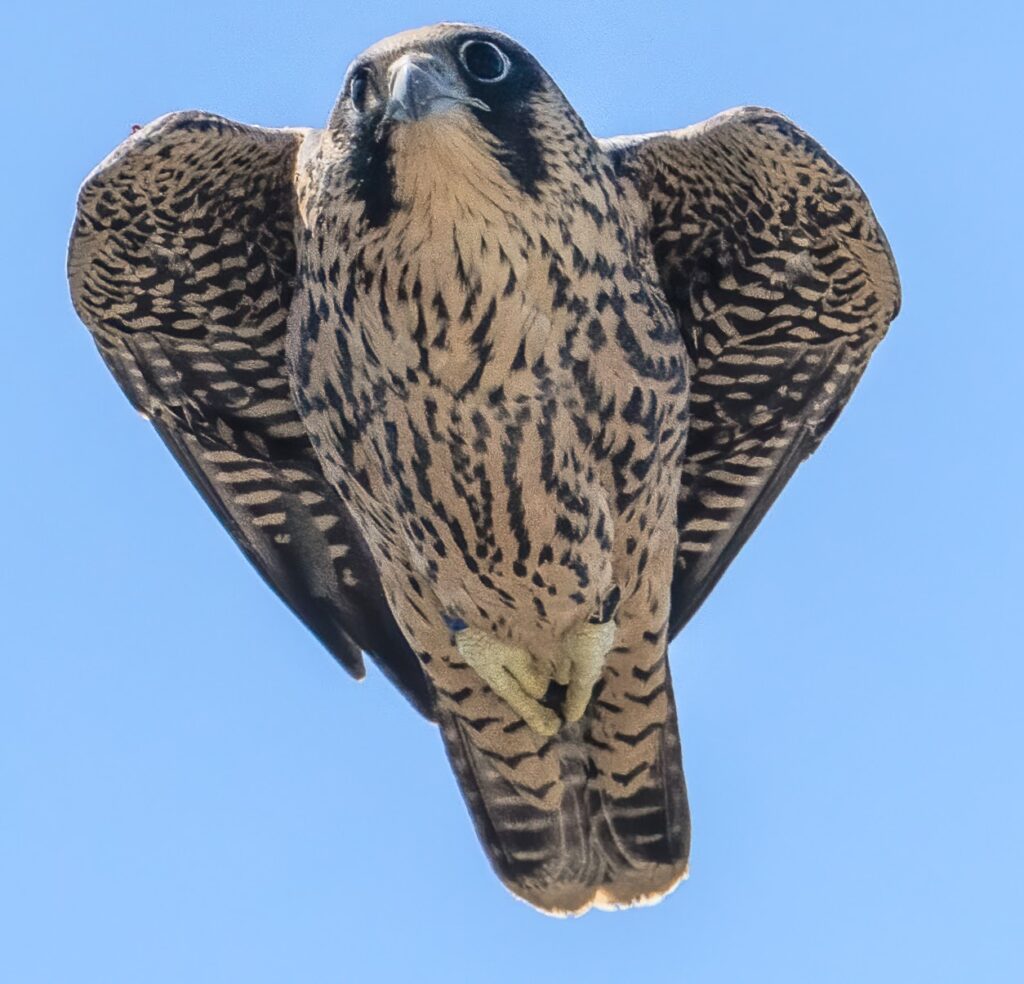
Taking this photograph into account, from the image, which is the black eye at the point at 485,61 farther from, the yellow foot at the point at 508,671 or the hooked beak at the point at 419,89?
the yellow foot at the point at 508,671

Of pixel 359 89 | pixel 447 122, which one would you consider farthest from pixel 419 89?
pixel 359 89

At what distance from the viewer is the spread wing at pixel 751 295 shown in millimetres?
6762

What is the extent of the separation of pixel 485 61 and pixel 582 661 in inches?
89.5

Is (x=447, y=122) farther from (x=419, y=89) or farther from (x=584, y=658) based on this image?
(x=584, y=658)

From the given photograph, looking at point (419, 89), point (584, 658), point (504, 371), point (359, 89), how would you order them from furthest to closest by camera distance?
point (584, 658) → point (504, 371) → point (359, 89) → point (419, 89)

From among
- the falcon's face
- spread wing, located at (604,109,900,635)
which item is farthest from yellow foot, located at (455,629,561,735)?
the falcon's face

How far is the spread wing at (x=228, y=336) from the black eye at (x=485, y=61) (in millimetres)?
1022

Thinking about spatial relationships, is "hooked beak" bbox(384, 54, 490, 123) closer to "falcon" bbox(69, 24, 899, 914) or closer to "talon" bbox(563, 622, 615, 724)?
"falcon" bbox(69, 24, 899, 914)

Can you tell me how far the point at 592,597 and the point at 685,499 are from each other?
1.04 m

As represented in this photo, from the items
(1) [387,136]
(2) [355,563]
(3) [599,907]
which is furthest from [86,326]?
(3) [599,907]

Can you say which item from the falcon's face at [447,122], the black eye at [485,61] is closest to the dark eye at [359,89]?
the falcon's face at [447,122]

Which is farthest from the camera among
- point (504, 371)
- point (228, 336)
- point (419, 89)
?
point (228, 336)

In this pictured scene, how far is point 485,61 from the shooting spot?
5.93 meters

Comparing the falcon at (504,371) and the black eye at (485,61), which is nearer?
the black eye at (485,61)
